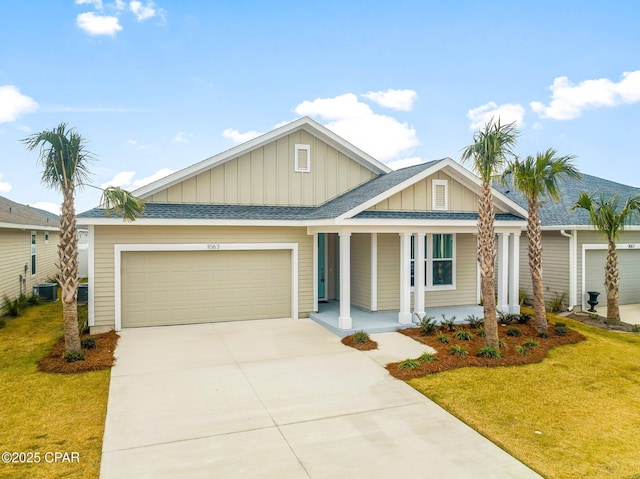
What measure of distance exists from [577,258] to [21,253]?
2053cm

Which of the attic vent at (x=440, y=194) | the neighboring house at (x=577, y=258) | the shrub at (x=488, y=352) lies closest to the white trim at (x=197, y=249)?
the attic vent at (x=440, y=194)

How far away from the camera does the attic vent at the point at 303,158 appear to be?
1404cm

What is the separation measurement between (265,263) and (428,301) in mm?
5505

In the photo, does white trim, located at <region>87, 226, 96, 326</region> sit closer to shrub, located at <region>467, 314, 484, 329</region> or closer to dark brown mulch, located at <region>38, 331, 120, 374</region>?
dark brown mulch, located at <region>38, 331, 120, 374</region>

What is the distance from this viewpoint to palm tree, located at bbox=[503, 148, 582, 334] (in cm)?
1062

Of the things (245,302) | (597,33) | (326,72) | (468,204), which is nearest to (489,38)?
(597,33)

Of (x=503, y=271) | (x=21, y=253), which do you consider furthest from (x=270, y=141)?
(x=21, y=253)

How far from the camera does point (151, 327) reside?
1180 centimetres

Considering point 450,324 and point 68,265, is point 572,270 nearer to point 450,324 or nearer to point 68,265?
point 450,324

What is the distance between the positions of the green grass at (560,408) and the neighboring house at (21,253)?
43.9 ft

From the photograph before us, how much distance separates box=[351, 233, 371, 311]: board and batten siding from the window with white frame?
1488 mm

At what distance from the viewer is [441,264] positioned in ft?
46.8

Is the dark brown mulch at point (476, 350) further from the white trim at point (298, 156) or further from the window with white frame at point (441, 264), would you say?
the white trim at point (298, 156)

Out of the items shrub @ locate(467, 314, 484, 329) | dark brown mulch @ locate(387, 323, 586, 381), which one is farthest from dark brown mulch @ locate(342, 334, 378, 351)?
shrub @ locate(467, 314, 484, 329)
